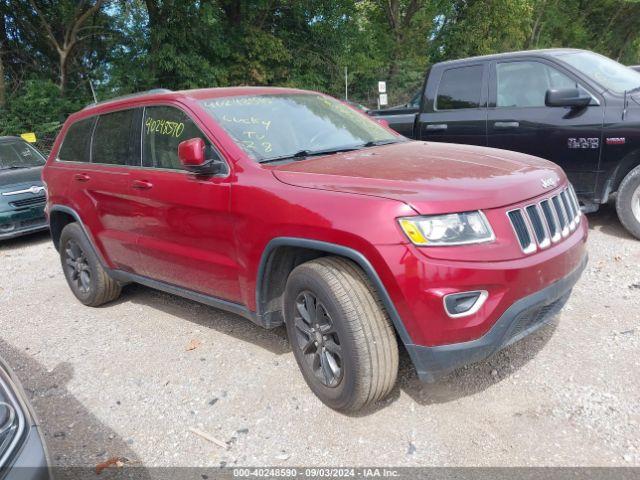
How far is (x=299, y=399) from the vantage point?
9.80 feet

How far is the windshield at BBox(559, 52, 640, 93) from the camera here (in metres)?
5.12

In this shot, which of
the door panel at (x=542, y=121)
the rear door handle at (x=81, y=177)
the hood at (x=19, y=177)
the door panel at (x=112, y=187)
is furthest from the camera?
the hood at (x=19, y=177)

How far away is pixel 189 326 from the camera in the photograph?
409 centimetres

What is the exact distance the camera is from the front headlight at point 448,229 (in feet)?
7.60

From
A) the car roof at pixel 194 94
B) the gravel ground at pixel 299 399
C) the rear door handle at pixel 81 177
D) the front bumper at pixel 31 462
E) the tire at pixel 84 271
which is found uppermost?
the car roof at pixel 194 94

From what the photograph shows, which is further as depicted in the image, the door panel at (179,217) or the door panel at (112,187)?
the door panel at (112,187)

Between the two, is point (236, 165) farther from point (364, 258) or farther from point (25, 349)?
point (25, 349)

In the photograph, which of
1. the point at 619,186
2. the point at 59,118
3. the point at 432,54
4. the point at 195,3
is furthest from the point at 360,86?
the point at 619,186

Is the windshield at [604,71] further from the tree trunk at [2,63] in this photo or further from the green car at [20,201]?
the tree trunk at [2,63]

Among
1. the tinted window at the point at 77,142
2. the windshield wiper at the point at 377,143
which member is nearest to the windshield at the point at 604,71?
the windshield wiper at the point at 377,143

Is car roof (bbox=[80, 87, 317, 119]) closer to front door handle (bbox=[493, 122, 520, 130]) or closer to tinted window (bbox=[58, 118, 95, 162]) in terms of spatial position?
tinted window (bbox=[58, 118, 95, 162])

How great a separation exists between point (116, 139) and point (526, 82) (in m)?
4.15

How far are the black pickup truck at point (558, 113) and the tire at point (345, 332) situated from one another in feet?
11.0

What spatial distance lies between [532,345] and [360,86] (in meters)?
20.1
